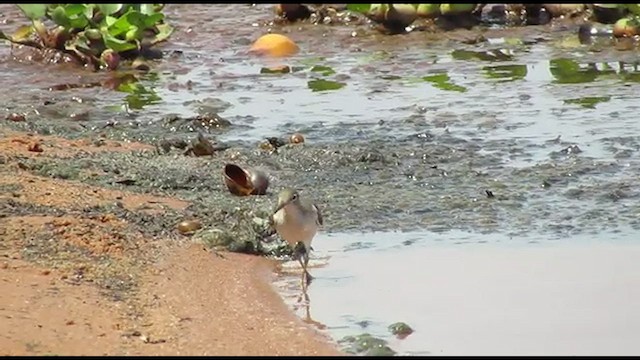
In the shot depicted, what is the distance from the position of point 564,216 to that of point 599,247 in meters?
0.61

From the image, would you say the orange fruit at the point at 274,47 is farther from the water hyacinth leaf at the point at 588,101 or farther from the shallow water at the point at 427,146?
the water hyacinth leaf at the point at 588,101

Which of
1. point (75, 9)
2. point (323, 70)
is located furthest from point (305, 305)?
point (75, 9)

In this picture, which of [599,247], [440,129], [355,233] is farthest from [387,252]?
[440,129]

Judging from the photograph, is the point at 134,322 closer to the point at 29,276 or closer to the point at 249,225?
the point at 29,276

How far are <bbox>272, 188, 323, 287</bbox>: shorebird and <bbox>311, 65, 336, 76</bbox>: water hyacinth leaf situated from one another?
509 cm

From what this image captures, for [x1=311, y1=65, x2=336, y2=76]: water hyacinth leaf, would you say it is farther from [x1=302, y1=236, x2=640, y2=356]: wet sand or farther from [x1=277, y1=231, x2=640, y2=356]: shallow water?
[x1=302, y1=236, x2=640, y2=356]: wet sand

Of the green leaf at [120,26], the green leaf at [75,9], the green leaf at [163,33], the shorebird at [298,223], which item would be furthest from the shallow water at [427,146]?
the green leaf at [75,9]

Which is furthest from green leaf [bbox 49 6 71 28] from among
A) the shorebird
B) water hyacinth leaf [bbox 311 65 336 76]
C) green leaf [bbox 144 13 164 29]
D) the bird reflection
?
the bird reflection

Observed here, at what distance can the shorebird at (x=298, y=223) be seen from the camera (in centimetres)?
712

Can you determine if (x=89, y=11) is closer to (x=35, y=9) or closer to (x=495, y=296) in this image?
(x=35, y=9)

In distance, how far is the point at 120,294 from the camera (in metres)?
6.53

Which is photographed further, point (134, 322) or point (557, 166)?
point (557, 166)

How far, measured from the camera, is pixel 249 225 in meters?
7.75

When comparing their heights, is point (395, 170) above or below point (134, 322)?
below
